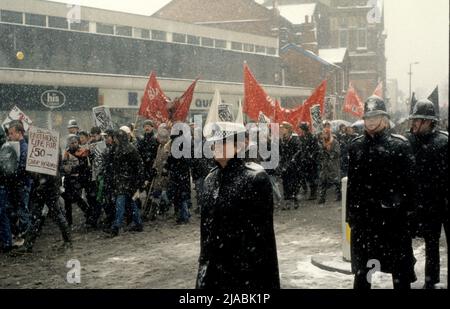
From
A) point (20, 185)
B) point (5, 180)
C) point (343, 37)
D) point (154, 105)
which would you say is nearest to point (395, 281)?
point (5, 180)

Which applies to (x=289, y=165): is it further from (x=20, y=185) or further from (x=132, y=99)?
(x=132, y=99)

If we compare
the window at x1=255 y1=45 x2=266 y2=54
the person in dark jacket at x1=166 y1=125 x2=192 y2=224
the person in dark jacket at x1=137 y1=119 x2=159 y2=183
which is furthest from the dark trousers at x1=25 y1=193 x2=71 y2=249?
the window at x1=255 y1=45 x2=266 y2=54

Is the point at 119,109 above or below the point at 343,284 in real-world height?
above

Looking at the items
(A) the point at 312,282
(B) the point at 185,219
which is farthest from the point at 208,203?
(B) the point at 185,219

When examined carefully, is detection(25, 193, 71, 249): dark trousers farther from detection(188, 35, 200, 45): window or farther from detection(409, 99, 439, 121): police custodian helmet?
detection(188, 35, 200, 45): window

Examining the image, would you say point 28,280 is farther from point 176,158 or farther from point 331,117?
point 331,117

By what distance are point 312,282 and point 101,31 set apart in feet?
91.0

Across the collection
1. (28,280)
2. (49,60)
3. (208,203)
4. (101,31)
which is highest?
(101,31)

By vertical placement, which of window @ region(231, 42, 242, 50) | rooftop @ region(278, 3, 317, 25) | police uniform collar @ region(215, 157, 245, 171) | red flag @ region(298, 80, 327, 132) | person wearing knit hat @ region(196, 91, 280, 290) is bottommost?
person wearing knit hat @ region(196, 91, 280, 290)

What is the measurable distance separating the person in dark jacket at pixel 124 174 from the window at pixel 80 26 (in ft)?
72.3

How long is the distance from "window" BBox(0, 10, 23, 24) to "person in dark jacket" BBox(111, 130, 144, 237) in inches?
779

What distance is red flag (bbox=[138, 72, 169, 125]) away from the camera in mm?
13008

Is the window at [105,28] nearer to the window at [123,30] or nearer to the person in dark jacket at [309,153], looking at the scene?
the window at [123,30]

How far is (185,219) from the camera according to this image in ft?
34.0
